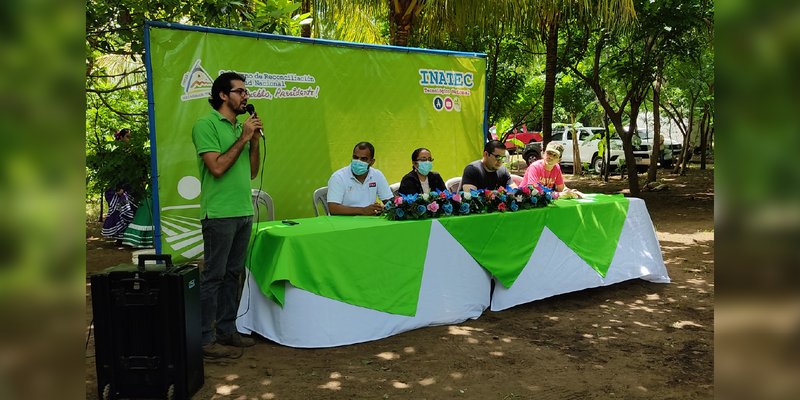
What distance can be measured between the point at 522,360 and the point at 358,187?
222 centimetres

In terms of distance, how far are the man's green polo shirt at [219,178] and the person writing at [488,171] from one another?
8.81ft

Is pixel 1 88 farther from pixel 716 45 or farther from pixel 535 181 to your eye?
pixel 535 181

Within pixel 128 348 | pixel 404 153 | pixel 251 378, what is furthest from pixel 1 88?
pixel 404 153

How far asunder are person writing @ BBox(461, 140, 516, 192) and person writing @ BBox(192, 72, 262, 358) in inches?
104

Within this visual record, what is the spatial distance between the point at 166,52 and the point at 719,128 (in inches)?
215

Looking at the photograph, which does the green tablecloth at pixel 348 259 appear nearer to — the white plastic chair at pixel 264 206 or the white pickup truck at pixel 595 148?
the white plastic chair at pixel 264 206

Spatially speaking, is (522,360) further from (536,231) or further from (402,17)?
(402,17)

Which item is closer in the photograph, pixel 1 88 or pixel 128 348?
pixel 1 88

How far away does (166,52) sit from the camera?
5.43 meters

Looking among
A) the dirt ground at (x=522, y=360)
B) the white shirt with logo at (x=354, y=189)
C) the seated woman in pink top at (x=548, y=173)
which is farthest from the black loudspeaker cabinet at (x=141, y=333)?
the seated woman in pink top at (x=548, y=173)

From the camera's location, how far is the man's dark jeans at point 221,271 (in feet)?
13.5

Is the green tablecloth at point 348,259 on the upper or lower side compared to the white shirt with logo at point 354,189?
lower

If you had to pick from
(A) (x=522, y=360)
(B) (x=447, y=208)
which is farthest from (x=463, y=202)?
(A) (x=522, y=360)

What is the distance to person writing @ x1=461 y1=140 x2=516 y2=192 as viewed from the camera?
6.22 meters
